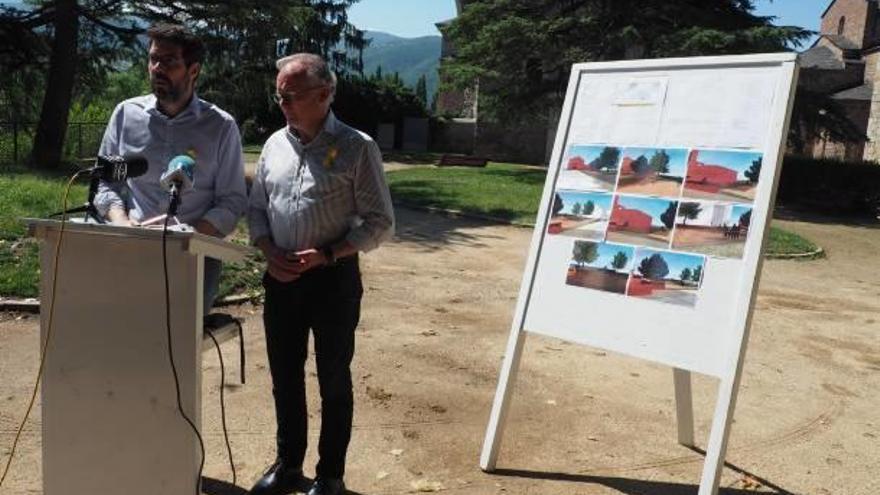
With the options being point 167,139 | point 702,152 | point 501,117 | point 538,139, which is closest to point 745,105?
point 702,152

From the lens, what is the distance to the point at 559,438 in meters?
4.58

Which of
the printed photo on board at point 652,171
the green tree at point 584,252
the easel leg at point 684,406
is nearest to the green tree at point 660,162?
the printed photo on board at point 652,171

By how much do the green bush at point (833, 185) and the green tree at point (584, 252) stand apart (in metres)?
19.1

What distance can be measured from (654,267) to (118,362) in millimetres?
2316

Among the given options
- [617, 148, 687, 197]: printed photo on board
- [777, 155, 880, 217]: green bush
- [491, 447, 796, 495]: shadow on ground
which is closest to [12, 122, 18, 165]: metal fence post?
[491, 447, 796, 495]: shadow on ground

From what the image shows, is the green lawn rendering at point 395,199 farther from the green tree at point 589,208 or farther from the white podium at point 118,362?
the green tree at point 589,208

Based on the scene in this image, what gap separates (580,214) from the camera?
393 cm

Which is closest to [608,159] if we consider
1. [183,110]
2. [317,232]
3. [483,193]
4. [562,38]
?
[317,232]

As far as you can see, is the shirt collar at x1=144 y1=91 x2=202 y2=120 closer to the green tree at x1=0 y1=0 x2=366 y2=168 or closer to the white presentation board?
the white presentation board

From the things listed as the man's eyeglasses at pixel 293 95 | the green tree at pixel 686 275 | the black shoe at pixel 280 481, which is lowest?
the black shoe at pixel 280 481

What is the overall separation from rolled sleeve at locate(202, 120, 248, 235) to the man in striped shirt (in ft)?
0.59

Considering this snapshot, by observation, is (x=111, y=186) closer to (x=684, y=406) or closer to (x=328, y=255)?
(x=328, y=255)

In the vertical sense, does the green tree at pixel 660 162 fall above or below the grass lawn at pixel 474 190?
above

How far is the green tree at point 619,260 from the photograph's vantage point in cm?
371
